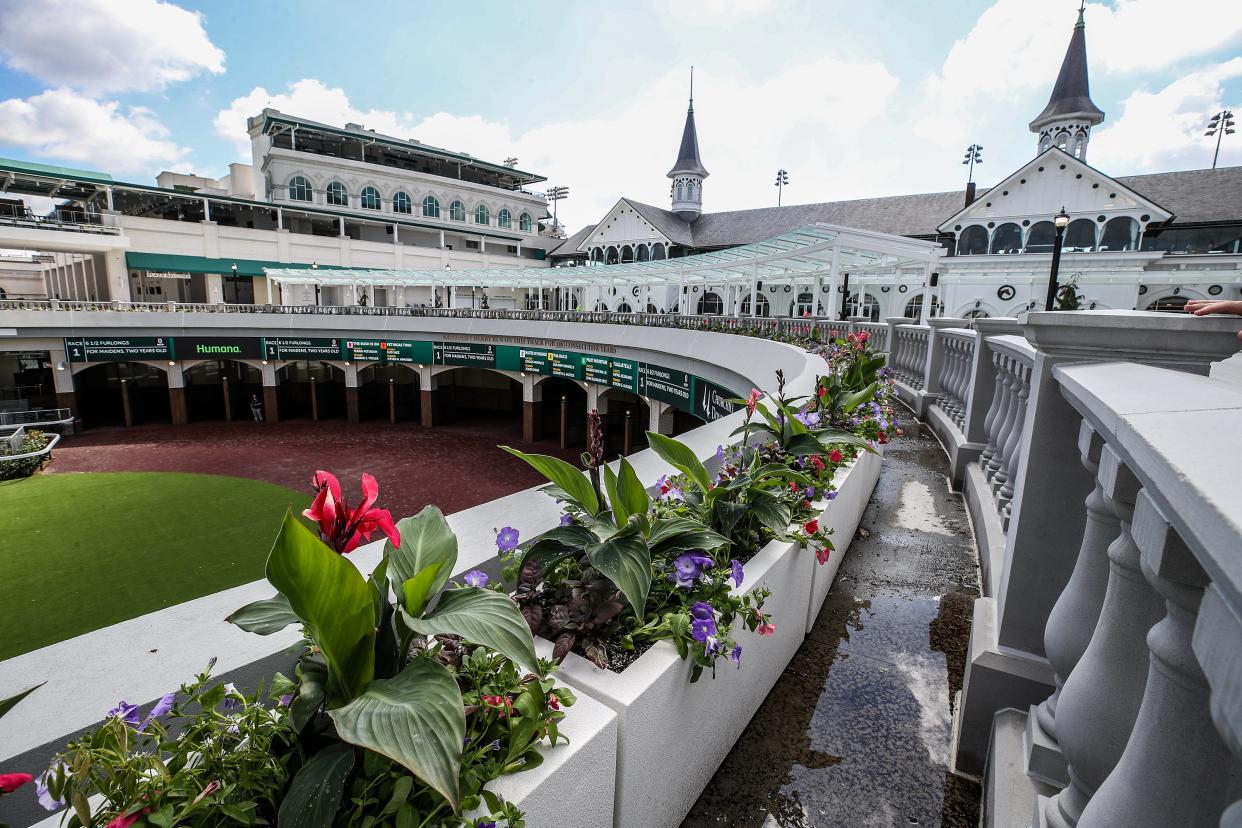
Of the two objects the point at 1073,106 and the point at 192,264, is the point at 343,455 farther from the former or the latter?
the point at 1073,106

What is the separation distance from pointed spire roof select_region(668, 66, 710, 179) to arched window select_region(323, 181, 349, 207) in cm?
2460

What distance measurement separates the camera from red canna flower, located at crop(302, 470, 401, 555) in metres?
1.29

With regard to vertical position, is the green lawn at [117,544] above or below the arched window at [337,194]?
below

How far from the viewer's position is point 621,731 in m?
1.76

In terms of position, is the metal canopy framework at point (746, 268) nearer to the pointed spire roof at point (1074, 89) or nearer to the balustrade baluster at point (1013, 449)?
the balustrade baluster at point (1013, 449)

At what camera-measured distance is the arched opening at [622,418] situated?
79.6 ft

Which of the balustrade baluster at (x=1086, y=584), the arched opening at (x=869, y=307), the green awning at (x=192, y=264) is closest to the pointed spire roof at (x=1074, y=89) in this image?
the arched opening at (x=869, y=307)

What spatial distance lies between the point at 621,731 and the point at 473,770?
557 mm

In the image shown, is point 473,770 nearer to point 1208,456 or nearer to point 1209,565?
point 1209,565

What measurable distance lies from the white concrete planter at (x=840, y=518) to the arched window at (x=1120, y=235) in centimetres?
3053

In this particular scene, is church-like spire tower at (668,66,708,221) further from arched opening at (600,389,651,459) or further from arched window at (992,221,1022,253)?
arched opening at (600,389,651,459)

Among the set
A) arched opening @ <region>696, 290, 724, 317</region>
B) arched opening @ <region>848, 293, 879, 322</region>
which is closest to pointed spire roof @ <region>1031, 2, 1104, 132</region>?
arched opening @ <region>848, 293, 879, 322</region>

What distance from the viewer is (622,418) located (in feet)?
81.9

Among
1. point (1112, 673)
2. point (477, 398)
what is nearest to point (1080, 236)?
point (477, 398)
